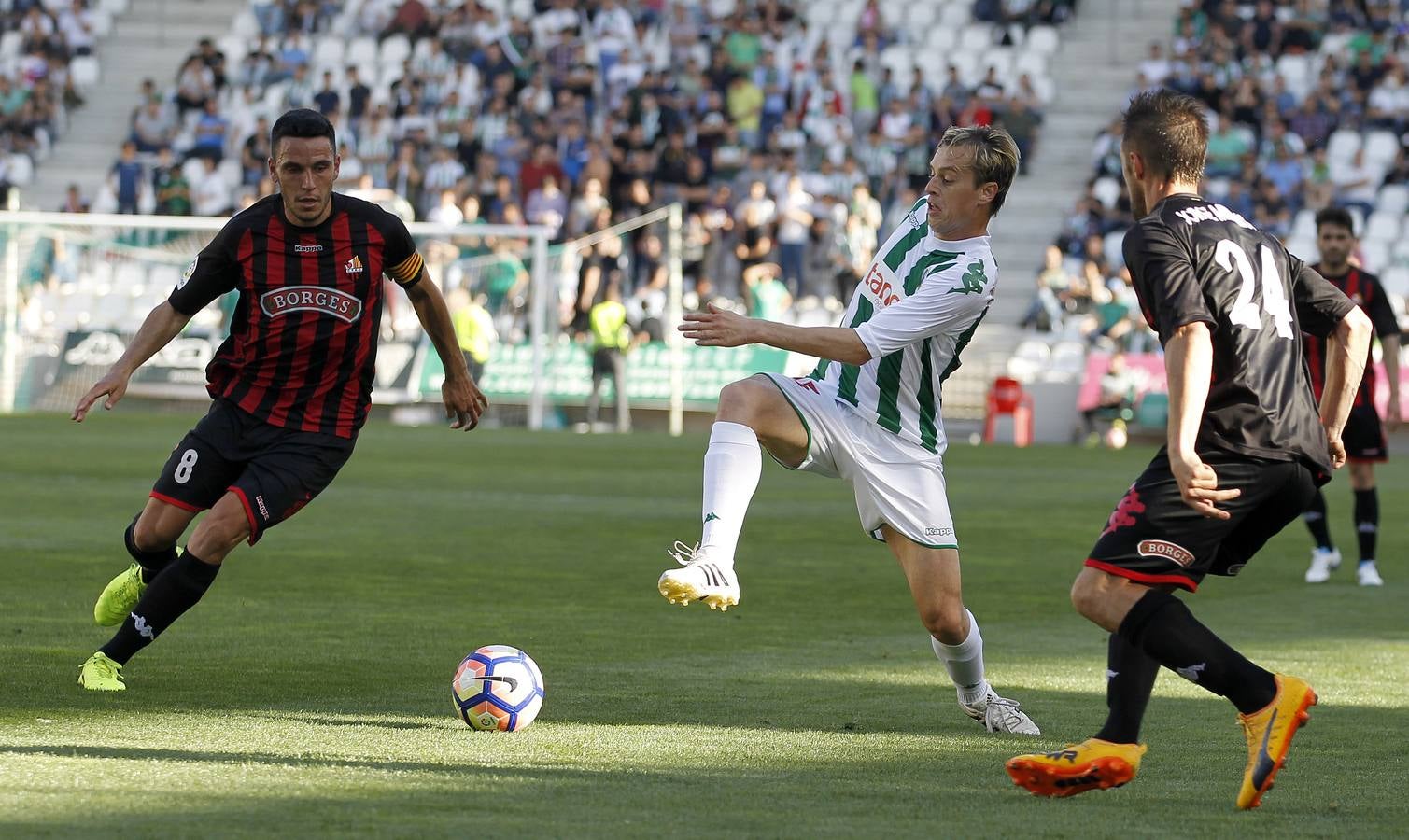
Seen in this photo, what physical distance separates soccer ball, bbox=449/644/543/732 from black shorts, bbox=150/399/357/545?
945 millimetres

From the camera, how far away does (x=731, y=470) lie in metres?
5.86

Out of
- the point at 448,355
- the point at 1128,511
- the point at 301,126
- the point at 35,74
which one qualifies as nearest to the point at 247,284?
the point at 301,126

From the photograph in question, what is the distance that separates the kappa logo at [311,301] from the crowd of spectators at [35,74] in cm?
2736

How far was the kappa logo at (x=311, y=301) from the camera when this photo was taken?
6.64 m

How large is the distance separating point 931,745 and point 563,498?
31.8ft

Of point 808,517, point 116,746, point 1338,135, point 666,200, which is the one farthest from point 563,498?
point 1338,135

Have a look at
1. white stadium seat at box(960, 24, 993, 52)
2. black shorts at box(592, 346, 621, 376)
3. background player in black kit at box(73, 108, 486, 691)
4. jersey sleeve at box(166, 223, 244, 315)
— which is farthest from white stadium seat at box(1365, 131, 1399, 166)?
jersey sleeve at box(166, 223, 244, 315)

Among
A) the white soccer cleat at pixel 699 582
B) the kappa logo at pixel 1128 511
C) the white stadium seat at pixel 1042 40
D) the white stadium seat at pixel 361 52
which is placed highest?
the white stadium seat at pixel 1042 40

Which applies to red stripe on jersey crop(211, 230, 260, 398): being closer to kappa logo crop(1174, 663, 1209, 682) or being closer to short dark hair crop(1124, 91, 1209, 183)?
short dark hair crop(1124, 91, 1209, 183)

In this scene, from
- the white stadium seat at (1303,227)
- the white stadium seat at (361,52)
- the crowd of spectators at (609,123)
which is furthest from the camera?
the white stadium seat at (361,52)

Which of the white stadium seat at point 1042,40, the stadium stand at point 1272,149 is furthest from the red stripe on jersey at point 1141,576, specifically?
the white stadium seat at point 1042,40

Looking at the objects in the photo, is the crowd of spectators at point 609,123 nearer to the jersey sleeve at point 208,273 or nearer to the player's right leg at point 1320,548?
the player's right leg at point 1320,548

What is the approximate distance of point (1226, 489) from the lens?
16.5ft

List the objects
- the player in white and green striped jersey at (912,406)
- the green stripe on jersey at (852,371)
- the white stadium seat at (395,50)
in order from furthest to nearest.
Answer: the white stadium seat at (395,50) → the green stripe on jersey at (852,371) → the player in white and green striped jersey at (912,406)
